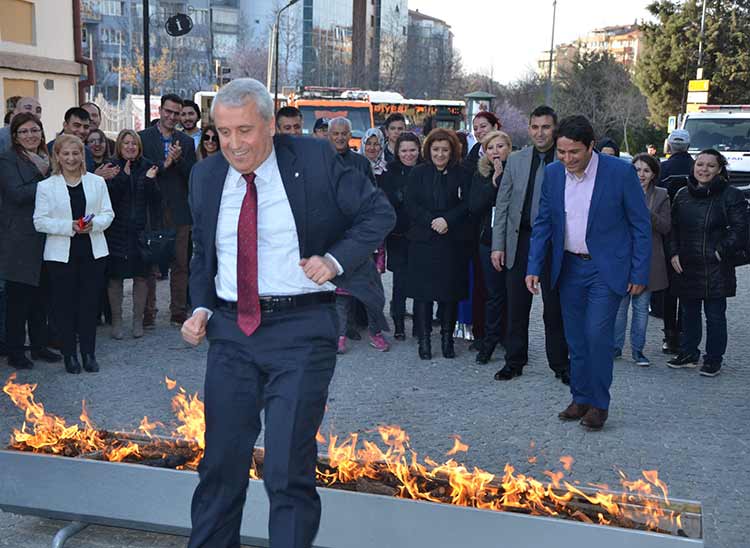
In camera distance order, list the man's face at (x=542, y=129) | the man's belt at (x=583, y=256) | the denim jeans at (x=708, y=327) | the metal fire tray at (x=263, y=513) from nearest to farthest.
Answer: the metal fire tray at (x=263, y=513) → the man's belt at (x=583, y=256) → the man's face at (x=542, y=129) → the denim jeans at (x=708, y=327)

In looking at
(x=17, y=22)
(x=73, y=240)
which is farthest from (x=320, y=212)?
(x=17, y=22)

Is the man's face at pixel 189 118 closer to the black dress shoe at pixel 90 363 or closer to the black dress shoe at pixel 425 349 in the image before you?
the black dress shoe at pixel 90 363

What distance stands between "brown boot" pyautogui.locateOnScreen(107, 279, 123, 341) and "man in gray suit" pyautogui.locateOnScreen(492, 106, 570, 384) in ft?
11.9

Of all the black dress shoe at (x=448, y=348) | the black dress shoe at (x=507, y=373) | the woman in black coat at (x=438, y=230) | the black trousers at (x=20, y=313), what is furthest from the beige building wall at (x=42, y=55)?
the black dress shoe at (x=507, y=373)

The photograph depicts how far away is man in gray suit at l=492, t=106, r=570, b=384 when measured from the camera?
712cm

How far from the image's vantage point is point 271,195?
3.55 metres

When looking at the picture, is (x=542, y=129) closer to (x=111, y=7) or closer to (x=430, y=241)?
(x=430, y=241)

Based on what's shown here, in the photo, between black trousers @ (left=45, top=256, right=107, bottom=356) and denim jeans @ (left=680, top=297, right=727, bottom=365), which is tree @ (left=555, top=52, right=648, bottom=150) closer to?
denim jeans @ (left=680, top=297, right=727, bottom=365)

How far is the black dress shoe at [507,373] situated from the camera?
7.46 m

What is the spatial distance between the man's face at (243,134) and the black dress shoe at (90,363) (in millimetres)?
4544

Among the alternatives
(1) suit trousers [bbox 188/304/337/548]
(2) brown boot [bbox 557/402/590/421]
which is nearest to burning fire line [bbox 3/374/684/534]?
(1) suit trousers [bbox 188/304/337/548]

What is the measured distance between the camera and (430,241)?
811 cm

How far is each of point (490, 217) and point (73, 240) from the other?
141 inches

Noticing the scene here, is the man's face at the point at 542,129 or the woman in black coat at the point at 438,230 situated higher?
the man's face at the point at 542,129
